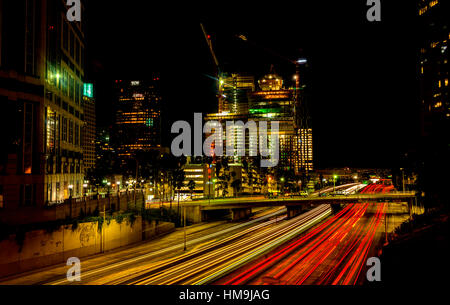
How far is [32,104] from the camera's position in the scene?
41.9 metres

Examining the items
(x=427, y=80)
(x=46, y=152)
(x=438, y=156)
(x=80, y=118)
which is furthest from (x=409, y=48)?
(x=46, y=152)

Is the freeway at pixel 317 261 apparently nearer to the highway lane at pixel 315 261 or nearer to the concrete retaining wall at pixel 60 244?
the highway lane at pixel 315 261

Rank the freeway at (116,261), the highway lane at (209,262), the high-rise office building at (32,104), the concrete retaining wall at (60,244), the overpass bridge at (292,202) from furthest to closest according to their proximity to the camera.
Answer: the overpass bridge at (292,202), the high-rise office building at (32,104), the concrete retaining wall at (60,244), the freeway at (116,261), the highway lane at (209,262)

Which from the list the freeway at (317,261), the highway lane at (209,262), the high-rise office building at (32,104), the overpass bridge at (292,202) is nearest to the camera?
the highway lane at (209,262)

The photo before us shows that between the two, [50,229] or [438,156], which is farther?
Answer: [50,229]

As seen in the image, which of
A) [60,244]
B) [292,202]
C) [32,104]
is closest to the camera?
[60,244]

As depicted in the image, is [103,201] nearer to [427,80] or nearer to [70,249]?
[70,249]

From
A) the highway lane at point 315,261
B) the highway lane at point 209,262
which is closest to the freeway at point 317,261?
the highway lane at point 315,261

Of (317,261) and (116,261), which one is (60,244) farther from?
(317,261)

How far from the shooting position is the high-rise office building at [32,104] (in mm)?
38094

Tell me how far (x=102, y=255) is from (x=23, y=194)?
12.5 m

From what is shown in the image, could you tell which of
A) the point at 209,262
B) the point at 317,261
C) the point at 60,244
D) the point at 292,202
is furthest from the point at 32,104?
the point at 292,202

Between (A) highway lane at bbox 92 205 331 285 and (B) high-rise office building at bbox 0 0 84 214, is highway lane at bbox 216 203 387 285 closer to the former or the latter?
(A) highway lane at bbox 92 205 331 285

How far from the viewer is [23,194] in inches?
1531
